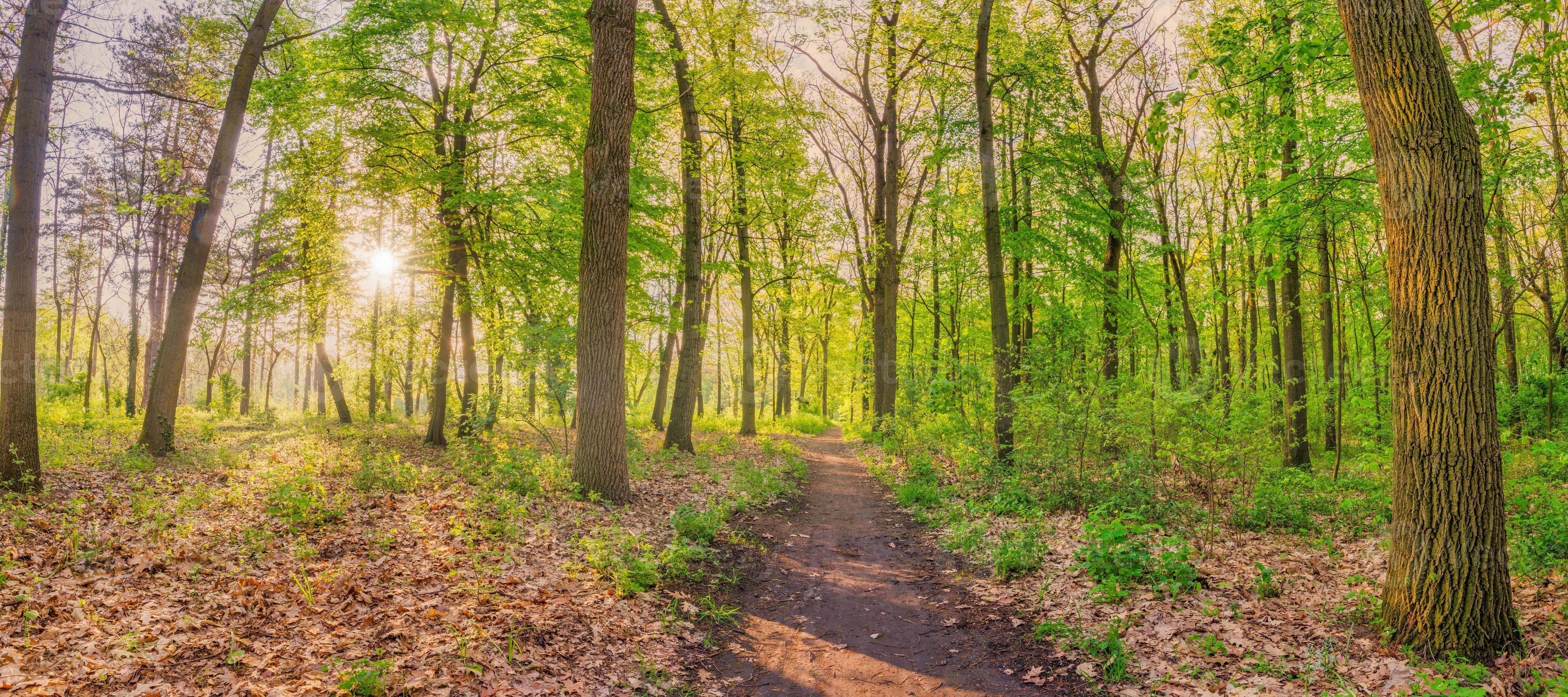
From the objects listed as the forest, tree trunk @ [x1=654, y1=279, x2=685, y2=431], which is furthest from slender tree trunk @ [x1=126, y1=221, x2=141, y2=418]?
tree trunk @ [x1=654, y1=279, x2=685, y2=431]

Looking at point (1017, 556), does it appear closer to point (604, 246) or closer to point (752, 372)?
point (604, 246)

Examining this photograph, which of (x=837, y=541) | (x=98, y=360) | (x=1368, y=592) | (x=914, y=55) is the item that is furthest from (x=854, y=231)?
(x=98, y=360)

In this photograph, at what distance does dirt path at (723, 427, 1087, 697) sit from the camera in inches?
183

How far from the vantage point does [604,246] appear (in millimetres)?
8938

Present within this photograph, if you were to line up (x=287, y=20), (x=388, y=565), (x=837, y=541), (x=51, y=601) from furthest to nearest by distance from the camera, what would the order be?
(x=287, y=20) → (x=837, y=541) → (x=388, y=565) → (x=51, y=601)

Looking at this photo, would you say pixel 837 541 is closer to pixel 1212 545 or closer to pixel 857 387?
pixel 1212 545

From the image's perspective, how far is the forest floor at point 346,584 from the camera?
377 centimetres

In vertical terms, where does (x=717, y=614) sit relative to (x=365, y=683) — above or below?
below

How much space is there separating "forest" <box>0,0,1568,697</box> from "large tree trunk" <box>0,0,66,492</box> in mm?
47

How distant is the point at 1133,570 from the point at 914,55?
14.5 meters

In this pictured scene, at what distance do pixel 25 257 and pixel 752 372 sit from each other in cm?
1625

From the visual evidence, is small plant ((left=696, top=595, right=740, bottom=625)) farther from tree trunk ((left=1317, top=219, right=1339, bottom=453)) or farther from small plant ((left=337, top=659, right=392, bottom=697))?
tree trunk ((left=1317, top=219, right=1339, bottom=453))

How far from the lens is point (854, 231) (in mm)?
22859

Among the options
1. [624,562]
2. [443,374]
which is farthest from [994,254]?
[443,374]
